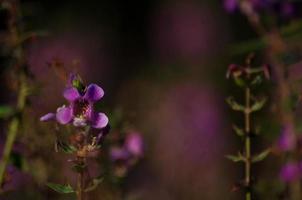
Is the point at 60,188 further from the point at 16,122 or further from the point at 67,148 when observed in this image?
the point at 16,122

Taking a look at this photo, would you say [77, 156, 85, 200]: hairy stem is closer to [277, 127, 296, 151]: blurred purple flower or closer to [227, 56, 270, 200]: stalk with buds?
[227, 56, 270, 200]: stalk with buds

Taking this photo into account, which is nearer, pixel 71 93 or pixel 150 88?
pixel 71 93

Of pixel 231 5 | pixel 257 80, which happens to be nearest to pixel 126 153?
pixel 231 5

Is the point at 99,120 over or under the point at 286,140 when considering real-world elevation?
over

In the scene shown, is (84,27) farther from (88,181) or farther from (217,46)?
(88,181)

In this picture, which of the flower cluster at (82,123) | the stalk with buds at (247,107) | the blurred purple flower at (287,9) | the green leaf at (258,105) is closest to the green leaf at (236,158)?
the stalk with buds at (247,107)

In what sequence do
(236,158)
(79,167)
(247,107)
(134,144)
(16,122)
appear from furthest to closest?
1. (134,144)
2. (16,122)
3. (247,107)
4. (236,158)
5. (79,167)

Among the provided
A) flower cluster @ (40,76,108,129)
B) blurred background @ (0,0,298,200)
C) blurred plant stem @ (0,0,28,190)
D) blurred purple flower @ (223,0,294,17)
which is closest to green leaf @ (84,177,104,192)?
flower cluster @ (40,76,108,129)

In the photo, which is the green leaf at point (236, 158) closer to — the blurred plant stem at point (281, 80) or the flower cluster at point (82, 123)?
the flower cluster at point (82, 123)
